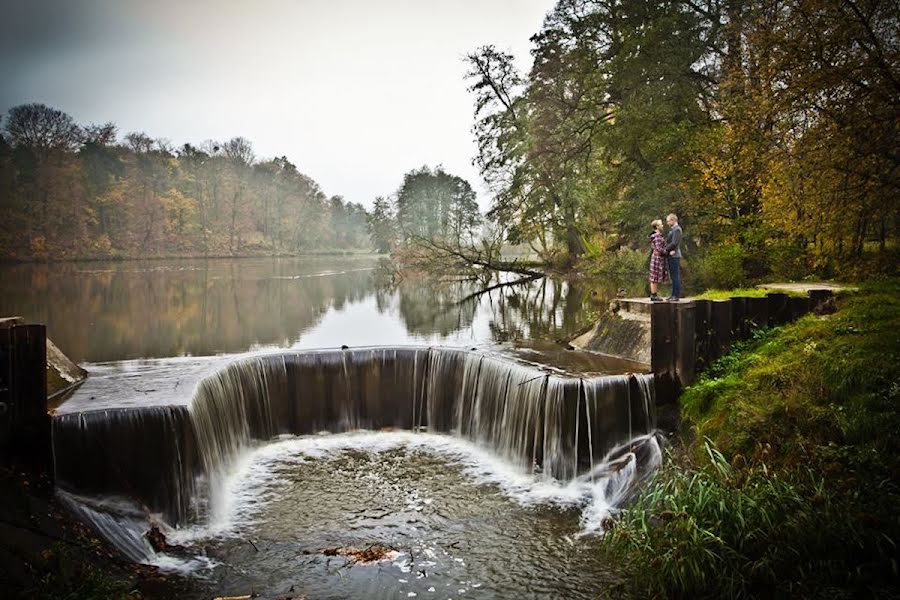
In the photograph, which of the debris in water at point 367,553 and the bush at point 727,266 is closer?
the debris in water at point 367,553

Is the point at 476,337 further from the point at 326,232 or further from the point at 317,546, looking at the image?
the point at 326,232

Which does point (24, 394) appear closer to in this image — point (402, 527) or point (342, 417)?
point (402, 527)

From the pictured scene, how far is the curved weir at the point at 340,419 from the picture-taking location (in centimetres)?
797

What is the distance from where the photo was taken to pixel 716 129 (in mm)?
21359

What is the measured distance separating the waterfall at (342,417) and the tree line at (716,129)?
226 inches

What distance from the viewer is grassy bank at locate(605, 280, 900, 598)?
532 cm

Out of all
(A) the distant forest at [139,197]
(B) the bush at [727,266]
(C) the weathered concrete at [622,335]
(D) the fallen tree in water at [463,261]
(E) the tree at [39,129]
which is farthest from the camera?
(A) the distant forest at [139,197]

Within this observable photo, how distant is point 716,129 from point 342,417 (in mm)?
16081

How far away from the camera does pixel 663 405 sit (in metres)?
10.4

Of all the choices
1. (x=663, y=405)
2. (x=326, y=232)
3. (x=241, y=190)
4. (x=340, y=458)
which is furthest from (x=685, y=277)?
(x=326, y=232)

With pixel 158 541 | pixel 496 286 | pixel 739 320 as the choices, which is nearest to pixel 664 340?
pixel 739 320

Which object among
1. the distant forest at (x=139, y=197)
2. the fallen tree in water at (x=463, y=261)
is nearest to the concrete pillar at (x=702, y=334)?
the fallen tree in water at (x=463, y=261)

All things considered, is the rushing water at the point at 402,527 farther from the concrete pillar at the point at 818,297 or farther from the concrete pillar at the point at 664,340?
the concrete pillar at the point at 818,297

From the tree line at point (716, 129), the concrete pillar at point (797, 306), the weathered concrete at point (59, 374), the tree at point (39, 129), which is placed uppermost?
the tree at point (39, 129)
